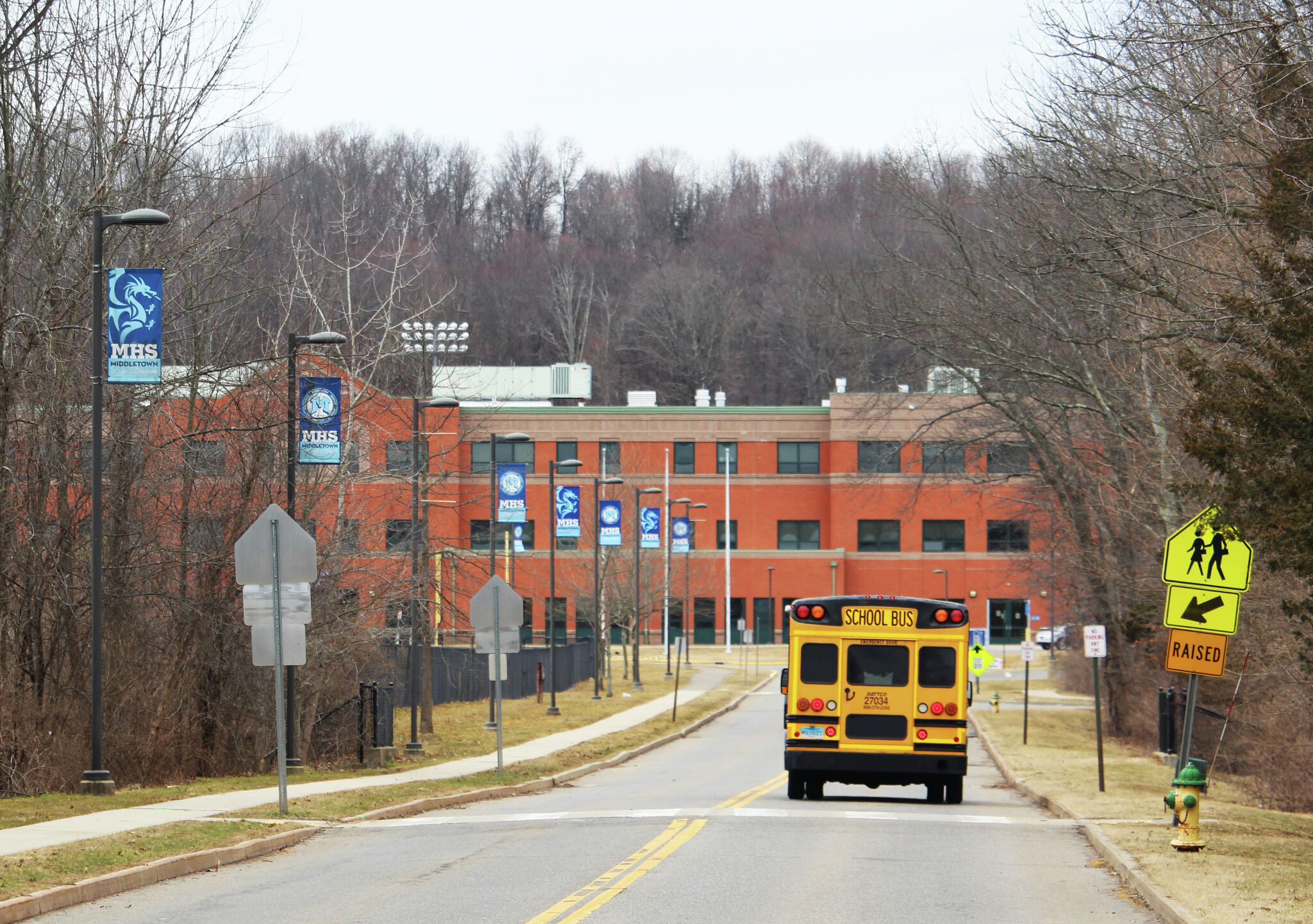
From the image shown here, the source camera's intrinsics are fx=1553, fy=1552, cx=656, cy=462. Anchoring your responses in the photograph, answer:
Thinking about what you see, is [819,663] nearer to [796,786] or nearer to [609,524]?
[796,786]

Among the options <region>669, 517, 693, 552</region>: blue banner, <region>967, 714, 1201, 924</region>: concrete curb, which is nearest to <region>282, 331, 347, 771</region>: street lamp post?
<region>967, 714, 1201, 924</region>: concrete curb

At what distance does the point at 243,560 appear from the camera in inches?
670

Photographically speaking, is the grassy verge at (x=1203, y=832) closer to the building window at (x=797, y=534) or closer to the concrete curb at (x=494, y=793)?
the concrete curb at (x=494, y=793)

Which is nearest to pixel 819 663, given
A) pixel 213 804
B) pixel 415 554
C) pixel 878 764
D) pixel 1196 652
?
pixel 878 764

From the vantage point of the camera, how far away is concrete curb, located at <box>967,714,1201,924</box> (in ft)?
36.0

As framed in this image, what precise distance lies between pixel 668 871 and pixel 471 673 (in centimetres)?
3508

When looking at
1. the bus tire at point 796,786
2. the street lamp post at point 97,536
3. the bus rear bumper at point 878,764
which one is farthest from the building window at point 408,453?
the bus rear bumper at point 878,764

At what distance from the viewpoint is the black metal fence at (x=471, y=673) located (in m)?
42.5

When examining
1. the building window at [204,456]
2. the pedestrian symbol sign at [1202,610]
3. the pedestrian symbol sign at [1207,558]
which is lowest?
the pedestrian symbol sign at [1202,610]

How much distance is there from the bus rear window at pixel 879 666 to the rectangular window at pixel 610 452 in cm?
7088

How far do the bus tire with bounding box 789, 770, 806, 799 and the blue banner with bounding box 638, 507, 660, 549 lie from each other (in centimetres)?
3445

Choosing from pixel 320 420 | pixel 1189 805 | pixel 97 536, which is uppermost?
pixel 320 420

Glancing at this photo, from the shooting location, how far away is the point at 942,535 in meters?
94.9

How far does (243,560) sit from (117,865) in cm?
495
